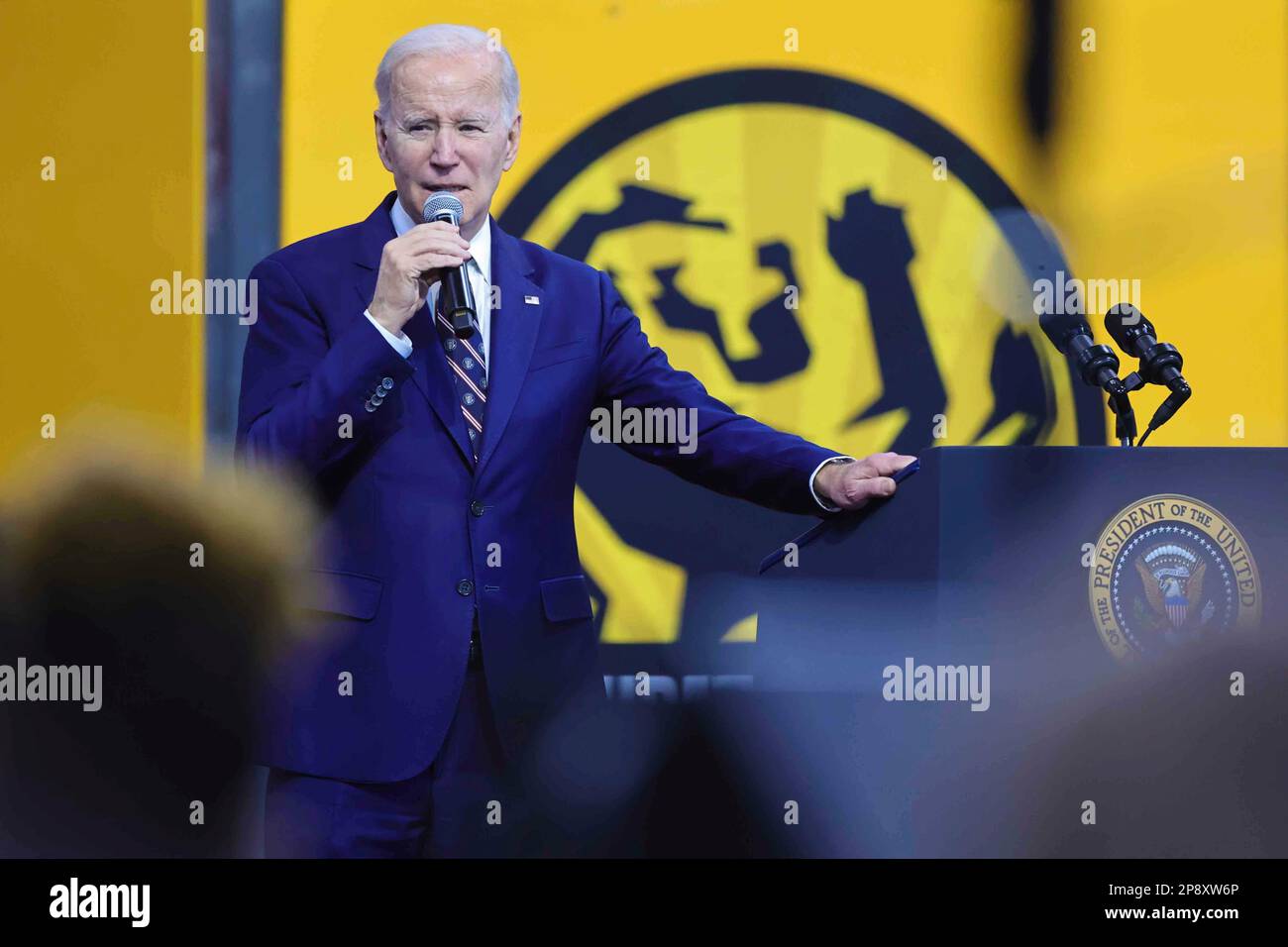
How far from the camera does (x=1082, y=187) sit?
4070mm

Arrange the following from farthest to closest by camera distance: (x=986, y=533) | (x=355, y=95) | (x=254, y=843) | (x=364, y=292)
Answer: (x=355, y=95), (x=254, y=843), (x=364, y=292), (x=986, y=533)

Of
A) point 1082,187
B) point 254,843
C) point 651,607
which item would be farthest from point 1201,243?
point 254,843

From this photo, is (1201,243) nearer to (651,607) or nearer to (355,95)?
(651,607)

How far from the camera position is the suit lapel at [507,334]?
2424mm

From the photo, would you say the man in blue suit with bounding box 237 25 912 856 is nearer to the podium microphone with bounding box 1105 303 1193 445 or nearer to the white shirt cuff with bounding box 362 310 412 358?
the white shirt cuff with bounding box 362 310 412 358

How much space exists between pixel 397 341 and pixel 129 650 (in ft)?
6.10

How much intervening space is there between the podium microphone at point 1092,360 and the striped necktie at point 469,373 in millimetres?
1034

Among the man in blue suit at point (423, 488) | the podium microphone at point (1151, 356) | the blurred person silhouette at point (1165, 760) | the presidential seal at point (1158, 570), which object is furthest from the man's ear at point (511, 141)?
the blurred person silhouette at point (1165, 760)

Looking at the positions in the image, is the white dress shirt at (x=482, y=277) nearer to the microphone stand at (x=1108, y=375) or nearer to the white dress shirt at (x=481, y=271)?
the white dress shirt at (x=481, y=271)

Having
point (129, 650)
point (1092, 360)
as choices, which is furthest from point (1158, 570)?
point (129, 650)

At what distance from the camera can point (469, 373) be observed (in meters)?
2.48

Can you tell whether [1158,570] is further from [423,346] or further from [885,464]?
[423,346]

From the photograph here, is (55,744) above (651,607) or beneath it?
beneath

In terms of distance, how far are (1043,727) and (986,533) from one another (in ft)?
0.96
